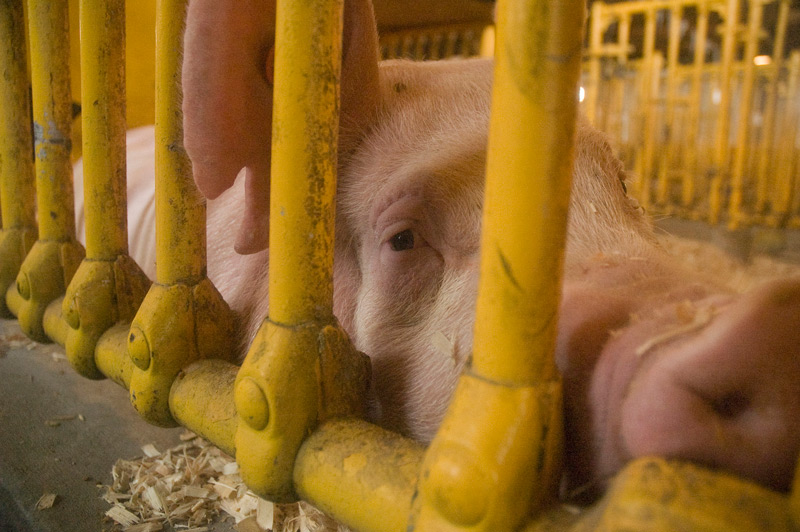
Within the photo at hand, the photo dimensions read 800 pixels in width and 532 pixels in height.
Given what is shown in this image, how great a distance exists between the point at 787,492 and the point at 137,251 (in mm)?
2511

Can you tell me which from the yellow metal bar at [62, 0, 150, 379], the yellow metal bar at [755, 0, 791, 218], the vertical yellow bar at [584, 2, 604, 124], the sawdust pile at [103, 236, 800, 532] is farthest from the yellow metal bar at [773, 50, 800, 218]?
the yellow metal bar at [62, 0, 150, 379]

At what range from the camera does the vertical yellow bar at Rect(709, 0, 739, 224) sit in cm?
659

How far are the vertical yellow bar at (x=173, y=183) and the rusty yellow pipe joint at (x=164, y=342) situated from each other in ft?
0.14

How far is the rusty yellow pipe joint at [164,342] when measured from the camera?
4.12 feet

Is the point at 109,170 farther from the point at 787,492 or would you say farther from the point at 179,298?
the point at 787,492

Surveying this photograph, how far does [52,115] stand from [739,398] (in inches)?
74.8

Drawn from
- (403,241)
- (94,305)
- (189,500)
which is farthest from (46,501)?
(403,241)

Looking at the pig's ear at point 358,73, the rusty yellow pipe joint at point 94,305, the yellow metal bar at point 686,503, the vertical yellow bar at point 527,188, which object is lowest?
the rusty yellow pipe joint at point 94,305

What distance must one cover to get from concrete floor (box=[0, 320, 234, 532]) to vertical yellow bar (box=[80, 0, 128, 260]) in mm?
639

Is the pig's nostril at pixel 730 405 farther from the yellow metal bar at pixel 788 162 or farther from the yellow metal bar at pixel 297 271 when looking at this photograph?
the yellow metal bar at pixel 788 162

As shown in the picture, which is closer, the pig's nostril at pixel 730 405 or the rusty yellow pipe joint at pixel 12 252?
the pig's nostril at pixel 730 405

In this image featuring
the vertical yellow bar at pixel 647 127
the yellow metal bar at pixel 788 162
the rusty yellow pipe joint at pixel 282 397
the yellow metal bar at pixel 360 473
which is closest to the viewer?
the yellow metal bar at pixel 360 473

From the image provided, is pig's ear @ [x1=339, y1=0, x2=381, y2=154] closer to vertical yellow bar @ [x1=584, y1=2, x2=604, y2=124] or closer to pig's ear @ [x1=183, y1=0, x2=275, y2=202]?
pig's ear @ [x1=183, y1=0, x2=275, y2=202]

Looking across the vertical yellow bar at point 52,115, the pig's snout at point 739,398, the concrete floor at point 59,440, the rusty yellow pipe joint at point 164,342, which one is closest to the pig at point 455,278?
the pig's snout at point 739,398
